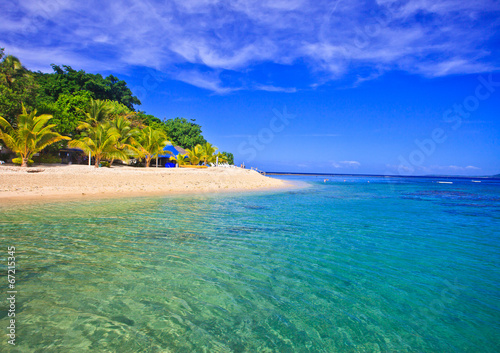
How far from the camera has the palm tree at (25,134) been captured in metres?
19.7

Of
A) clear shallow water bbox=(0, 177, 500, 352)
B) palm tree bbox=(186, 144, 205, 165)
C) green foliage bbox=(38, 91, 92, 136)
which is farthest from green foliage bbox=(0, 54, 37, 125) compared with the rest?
palm tree bbox=(186, 144, 205, 165)

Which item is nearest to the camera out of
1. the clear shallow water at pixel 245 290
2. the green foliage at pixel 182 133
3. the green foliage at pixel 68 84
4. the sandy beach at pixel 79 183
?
the clear shallow water at pixel 245 290

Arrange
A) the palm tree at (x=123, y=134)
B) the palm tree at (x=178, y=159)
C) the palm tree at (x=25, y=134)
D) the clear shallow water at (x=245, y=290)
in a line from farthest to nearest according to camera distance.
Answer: the palm tree at (x=178, y=159)
the palm tree at (x=123, y=134)
the palm tree at (x=25, y=134)
the clear shallow water at (x=245, y=290)

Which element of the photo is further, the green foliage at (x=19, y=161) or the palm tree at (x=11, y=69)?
the palm tree at (x=11, y=69)

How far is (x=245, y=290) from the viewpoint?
408 centimetres

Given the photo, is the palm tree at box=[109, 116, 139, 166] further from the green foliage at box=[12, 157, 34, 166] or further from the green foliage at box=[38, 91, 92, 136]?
the green foliage at box=[12, 157, 34, 166]

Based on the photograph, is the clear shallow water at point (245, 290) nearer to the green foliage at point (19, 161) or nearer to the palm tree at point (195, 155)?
the green foliage at point (19, 161)

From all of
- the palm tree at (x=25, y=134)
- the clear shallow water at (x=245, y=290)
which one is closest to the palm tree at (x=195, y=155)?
the palm tree at (x=25, y=134)

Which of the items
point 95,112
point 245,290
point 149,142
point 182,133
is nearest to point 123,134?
point 149,142

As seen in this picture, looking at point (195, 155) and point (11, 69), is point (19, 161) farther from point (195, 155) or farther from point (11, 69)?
point (195, 155)

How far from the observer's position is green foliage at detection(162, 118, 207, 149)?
50156 mm

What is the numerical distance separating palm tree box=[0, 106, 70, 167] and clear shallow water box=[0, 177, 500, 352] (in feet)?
53.0

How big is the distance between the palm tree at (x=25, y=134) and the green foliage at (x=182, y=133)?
28.5 meters

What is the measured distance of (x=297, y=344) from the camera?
2.85m
